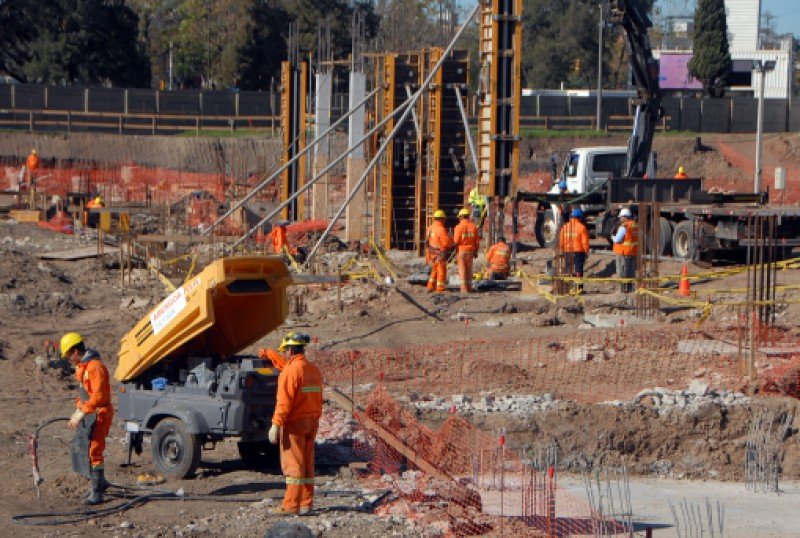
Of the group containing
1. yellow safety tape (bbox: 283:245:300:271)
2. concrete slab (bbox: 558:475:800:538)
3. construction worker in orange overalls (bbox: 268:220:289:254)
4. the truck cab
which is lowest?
concrete slab (bbox: 558:475:800:538)

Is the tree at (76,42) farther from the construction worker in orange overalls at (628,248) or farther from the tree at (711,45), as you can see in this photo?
the construction worker in orange overalls at (628,248)

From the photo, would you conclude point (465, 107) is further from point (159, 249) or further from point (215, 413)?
point (215, 413)

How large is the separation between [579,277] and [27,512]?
506 inches

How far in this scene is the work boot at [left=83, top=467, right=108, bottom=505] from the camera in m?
9.94

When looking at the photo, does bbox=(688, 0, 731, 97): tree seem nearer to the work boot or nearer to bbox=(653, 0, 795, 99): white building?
bbox=(653, 0, 795, 99): white building

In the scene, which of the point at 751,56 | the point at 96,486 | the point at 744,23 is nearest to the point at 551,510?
the point at 96,486

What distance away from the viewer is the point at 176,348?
421 inches

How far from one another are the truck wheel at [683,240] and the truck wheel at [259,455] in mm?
14747

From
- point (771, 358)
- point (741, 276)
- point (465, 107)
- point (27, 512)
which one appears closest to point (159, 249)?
point (465, 107)

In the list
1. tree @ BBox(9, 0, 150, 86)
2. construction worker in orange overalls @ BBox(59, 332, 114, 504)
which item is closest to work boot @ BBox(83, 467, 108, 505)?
construction worker in orange overalls @ BBox(59, 332, 114, 504)

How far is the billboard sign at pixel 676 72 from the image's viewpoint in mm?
75250

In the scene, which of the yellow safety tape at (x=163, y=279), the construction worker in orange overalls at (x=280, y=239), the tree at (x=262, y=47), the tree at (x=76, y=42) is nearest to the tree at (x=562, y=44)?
the tree at (x=262, y=47)

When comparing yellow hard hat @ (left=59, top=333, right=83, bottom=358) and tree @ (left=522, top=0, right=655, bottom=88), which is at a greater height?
tree @ (left=522, top=0, right=655, bottom=88)

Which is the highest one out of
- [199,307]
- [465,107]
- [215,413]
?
[465,107]
